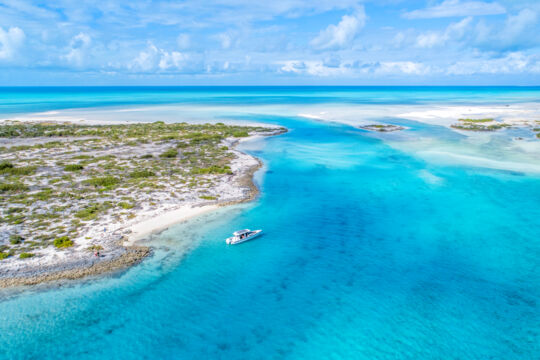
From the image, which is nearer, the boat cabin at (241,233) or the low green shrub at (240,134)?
the boat cabin at (241,233)

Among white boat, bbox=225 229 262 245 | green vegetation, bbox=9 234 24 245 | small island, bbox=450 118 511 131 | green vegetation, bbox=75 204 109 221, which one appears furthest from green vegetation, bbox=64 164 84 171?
small island, bbox=450 118 511 131

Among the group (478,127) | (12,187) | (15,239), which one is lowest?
(15,239)

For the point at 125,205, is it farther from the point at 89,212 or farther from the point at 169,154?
the point at 169,154

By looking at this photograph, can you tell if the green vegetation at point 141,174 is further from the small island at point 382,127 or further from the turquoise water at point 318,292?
the small island at point 382,127

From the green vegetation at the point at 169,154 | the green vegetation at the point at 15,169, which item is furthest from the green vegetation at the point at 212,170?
the green vegetation at the point at 15,169

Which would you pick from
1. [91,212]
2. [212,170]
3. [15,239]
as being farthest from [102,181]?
[15,239]

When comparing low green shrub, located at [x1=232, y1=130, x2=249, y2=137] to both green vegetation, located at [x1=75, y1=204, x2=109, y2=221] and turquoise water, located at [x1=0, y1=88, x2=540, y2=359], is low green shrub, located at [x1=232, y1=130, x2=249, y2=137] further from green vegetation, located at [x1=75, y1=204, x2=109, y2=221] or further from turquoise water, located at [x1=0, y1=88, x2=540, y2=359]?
green vegetation, located at [x1=75, y1=204, x2=109, y2=221]

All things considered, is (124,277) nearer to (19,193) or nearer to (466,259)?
(19,193)
